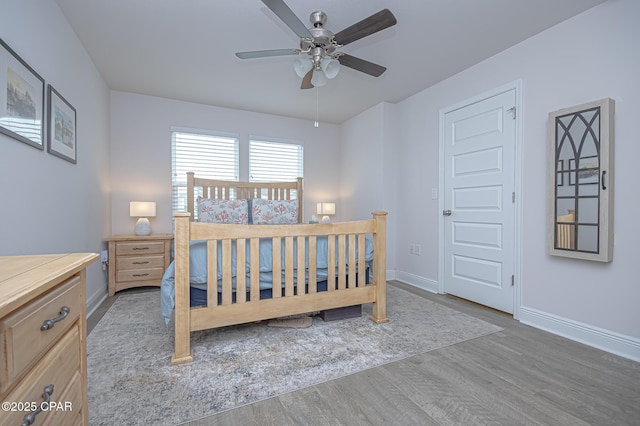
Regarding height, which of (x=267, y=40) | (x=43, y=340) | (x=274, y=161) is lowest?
(x=43, y=340)

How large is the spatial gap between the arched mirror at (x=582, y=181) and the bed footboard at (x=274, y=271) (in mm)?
1344

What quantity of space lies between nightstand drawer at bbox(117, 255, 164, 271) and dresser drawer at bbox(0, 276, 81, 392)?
2.89 m

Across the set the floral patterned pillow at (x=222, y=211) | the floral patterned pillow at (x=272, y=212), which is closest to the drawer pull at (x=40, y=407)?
the floral patterned pillow at (x=222, y=211)

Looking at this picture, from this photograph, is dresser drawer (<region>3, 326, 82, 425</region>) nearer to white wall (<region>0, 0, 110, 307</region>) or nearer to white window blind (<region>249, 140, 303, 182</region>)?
white wall (<region>0, 0, 110, 307</region>)

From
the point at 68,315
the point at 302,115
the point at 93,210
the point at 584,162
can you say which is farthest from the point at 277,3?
the point at 302,115

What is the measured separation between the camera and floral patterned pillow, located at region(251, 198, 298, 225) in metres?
3.60

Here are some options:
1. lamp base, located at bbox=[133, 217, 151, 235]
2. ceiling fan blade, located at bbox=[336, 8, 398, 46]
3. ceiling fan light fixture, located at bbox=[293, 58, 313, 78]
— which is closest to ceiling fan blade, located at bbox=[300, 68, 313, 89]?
ceiling fan light fixture, located at bbox=[293, 58, 313, 78]

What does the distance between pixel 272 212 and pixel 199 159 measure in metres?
1.42

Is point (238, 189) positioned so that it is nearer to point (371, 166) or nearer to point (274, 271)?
point (371, 166)

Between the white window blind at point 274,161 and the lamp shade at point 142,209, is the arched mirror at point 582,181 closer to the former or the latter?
the white window blind at point 274,161

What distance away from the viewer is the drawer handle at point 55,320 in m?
0.67

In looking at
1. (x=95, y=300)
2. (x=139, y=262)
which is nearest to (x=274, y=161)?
(x=139, y=262)

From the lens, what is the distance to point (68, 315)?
2.66 feet

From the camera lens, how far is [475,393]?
1536 millimetres
